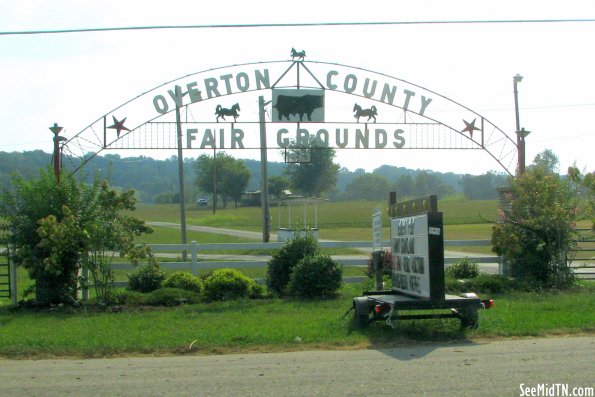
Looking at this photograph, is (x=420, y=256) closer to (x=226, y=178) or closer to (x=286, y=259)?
(x=286, y=259)

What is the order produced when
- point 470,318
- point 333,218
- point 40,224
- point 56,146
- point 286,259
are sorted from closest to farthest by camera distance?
1. point 470,318
2. point 40,224
3. point 286,259
4. point 56,146
5. point 333,218

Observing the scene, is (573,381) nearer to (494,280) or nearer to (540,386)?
(540,386)

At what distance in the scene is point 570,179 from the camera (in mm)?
17734

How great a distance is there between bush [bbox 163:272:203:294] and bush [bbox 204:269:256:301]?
32 centimetres

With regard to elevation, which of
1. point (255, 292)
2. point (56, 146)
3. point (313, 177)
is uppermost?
point (313, 177)

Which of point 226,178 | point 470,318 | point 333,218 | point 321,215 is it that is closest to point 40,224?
point 470,318

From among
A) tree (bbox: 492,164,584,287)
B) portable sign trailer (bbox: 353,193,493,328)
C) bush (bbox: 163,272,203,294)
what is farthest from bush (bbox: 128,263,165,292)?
tree (bbox: 492,164,584,287)

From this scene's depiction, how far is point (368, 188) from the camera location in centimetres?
9750

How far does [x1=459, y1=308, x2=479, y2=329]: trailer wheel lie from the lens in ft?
38.0

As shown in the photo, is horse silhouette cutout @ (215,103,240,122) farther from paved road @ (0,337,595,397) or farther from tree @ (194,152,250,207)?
tree @ (194,152,250,207)

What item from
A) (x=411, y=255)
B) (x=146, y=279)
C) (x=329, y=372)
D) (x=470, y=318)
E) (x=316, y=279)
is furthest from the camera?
(x=146, y=279)

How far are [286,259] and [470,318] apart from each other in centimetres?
588

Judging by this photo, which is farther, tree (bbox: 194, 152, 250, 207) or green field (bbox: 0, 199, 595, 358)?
tree (bbox: 194, 152, 250, 207)

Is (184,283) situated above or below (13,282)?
below
